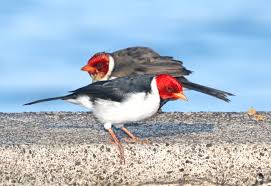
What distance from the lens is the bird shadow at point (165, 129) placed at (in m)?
6.36

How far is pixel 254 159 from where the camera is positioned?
5684mm

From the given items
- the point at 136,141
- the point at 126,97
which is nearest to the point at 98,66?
the point at 136,141

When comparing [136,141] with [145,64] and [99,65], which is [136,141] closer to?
[99,65]

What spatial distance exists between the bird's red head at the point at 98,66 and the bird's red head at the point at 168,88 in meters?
2.65

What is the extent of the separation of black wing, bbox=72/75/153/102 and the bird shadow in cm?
67

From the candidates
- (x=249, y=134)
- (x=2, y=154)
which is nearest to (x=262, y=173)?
(x=249, y=134)

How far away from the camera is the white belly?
550cm

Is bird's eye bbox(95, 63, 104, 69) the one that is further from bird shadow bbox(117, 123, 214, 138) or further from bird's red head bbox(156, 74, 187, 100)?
bird's red head bbox(156, 74, 187, 100)

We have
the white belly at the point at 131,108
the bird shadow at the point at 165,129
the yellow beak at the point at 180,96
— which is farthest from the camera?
the bird shadow at the point at 165,129

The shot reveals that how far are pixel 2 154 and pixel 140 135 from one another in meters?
1.29

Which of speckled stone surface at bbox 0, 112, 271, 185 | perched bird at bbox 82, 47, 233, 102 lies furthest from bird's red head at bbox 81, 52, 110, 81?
speckled stone surface at bbox 0, 112, 271, 185

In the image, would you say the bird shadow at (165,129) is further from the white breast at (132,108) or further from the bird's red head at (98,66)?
the bird's red head at (98,66)

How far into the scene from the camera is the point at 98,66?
333 inches

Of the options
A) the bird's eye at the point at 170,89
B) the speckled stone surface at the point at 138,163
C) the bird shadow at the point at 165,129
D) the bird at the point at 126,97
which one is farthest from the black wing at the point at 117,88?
the bird shadow at the point at 165,129
